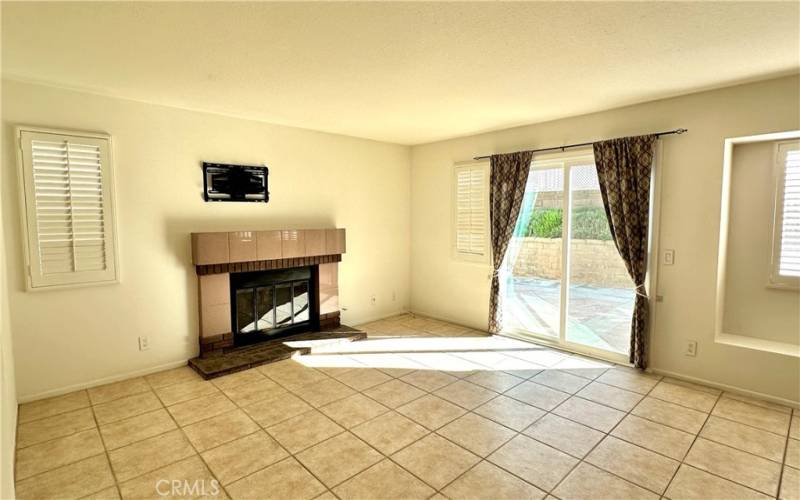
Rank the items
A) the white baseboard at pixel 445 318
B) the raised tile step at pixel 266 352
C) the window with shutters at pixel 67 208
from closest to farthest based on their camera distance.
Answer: the window with shutters at pixel 67 208 < the raised tile step at pixel 266 352 < the white baseboard at pixel 445 318

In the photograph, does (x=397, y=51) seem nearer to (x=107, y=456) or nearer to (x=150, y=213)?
(x=150, y=213)

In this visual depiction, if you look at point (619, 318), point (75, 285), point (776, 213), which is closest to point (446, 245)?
point (619, 318)

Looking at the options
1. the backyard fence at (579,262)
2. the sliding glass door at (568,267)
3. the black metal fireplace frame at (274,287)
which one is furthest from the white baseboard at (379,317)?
the backyard fence at (579,262)

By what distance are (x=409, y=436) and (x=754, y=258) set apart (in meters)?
3.34

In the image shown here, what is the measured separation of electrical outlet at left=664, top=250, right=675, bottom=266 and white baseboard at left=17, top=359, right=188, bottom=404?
4.79 metres

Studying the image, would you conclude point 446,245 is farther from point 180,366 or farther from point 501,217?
point 180,366

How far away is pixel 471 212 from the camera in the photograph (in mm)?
5293

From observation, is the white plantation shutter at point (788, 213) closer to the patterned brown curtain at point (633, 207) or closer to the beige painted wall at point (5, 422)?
the patterned brown curtain at point (633, 207)

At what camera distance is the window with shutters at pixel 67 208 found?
3.15 m

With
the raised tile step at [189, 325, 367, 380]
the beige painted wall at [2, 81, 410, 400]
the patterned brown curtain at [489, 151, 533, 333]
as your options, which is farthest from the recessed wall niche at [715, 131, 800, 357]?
the beige painted wall at [2, 81, 410, 400]

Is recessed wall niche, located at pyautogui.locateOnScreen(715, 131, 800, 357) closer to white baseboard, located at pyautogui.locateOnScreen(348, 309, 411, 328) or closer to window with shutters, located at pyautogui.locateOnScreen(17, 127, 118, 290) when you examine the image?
white baseboard, located at pyautogui.locateOnScreen(348, 309, 411, 328)

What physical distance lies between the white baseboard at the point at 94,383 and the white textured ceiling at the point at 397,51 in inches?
99.2

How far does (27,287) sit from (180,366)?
1.42 metres

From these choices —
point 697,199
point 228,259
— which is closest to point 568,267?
point 697,199
